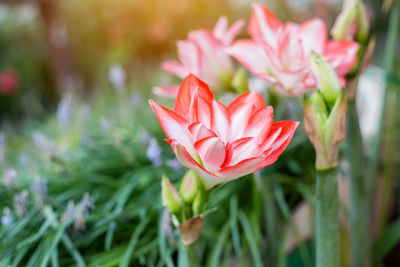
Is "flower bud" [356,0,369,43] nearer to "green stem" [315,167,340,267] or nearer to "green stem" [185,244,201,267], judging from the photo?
"green stem" [315,167,340,267]

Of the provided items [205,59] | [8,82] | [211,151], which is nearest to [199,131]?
[211,151]

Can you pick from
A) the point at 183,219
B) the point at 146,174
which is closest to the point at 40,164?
the point at 146,174

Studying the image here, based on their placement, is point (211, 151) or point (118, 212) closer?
point (211, 151)

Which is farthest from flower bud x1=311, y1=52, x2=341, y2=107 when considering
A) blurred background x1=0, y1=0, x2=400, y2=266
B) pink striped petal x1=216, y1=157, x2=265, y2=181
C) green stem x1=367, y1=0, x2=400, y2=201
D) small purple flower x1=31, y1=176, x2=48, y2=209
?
small purple flower x1=31, y1=176, x2=48, y2=209

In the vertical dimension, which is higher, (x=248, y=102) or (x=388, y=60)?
(x=248, y=102)

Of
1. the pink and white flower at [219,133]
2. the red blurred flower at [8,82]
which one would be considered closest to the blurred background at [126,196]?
the pink and white flower at [219,133]

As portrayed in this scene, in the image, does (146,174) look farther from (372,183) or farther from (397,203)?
(397,203)

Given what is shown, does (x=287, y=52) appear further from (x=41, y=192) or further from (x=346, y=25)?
(x=41, y=192)
